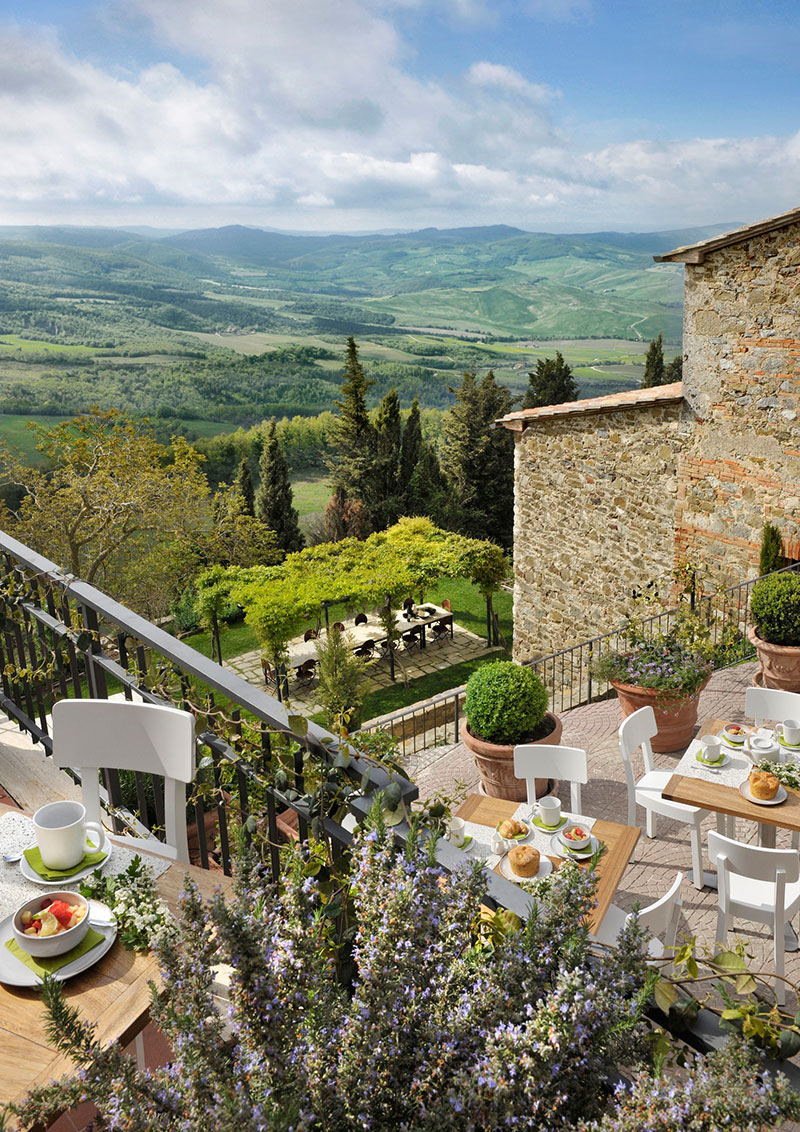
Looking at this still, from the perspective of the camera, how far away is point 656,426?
423 inches

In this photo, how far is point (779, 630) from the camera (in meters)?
7.98

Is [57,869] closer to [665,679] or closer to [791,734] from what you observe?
[791,734]

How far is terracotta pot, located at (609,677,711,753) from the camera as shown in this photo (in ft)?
23.4

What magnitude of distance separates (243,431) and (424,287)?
52.1 m

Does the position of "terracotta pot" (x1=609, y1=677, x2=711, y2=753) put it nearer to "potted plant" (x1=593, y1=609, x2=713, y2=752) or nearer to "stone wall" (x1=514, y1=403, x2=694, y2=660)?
"potted plant" (x1=593, y1=609, x2=713, y2=752)

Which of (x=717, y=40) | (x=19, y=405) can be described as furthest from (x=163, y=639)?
(x=717, y=40)

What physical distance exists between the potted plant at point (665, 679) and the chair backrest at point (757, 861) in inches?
122

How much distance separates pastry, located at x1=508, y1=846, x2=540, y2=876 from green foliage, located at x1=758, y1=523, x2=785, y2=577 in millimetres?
7130

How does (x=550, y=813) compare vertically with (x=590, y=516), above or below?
above

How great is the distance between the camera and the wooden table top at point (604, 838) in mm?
3871

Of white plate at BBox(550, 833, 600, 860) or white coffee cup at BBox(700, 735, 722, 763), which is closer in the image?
white plate at BBox(550, 833, 600, 860)

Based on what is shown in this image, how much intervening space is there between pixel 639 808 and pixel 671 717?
3.89ft

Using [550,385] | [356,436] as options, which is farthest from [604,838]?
[550,385]

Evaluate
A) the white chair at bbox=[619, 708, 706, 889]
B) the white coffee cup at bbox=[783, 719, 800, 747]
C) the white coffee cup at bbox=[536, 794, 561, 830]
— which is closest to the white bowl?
the white coffee cup at bbox=[536, 794, 561, 830]
